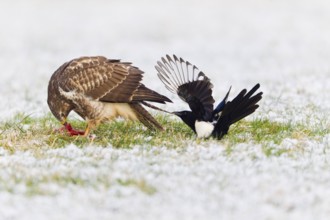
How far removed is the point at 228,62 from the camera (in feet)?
60.6

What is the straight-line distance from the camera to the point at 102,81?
880 cm

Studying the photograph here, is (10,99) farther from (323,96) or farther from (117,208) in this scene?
(117,208)

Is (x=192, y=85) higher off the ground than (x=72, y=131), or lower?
higher

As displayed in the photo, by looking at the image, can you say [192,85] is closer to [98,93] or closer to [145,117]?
[145,117]

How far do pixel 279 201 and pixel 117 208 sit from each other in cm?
126

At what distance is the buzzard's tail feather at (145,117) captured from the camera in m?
8.93

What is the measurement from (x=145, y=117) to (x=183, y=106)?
272 cm

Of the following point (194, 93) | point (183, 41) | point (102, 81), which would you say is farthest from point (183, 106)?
point (183, 41)

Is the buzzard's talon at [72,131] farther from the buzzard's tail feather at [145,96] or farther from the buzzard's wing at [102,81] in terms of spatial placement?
the buzzard's tail feather at [145,96]

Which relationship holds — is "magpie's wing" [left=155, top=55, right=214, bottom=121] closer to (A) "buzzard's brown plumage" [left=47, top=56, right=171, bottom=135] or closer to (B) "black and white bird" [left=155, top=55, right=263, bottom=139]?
(B) "black and white bird" [left=155, top=55, right=263, bottom=139]

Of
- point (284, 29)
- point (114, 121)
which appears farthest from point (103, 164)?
point (284, 29)

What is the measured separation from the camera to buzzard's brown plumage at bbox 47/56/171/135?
8742 mm

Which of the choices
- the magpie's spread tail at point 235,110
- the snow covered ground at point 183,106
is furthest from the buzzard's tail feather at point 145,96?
the snow covered ground at point 183,106

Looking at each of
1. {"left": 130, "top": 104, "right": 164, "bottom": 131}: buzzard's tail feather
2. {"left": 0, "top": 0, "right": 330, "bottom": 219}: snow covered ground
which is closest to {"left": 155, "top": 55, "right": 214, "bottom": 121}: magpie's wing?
{"left": 130, "top": 104, "right": 164, "bottom": 131}: buzzard's tail feather
